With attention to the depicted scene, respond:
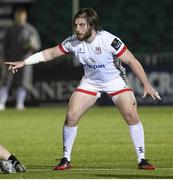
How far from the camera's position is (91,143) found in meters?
15.7

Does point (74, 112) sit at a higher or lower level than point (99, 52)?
lower

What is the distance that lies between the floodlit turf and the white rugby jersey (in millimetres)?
1179

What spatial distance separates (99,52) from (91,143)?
4.29 metres

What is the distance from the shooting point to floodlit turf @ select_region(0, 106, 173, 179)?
36.8 ft

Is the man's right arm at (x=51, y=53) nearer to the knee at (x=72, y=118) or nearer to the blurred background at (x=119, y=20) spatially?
the knee at (x=72, y=118)

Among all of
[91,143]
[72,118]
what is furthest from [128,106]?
[91,143]

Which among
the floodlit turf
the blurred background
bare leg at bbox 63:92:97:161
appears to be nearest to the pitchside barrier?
the blurred background

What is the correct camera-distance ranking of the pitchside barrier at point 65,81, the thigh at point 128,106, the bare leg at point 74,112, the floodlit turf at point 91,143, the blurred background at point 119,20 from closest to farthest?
the floodlit turf at point 91,143
the thigh at point 128,106
the bare leg at point 74,112
the pitchside barrier at point 65,81
the blurred background at point 119,20

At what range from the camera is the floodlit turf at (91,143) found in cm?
1122

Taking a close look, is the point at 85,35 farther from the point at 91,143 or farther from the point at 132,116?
the point at 91,143

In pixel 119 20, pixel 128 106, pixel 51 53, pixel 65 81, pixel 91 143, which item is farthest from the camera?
pixel 119 20

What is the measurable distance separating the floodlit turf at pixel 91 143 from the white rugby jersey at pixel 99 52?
118 centimetres

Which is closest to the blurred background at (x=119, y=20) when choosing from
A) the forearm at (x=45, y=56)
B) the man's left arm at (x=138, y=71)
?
the forearm at (x=45, y=56)

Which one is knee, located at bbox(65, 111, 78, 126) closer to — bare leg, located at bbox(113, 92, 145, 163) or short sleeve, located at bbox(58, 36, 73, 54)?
bare leg, located at bbox(113, 92, 145, 163)
